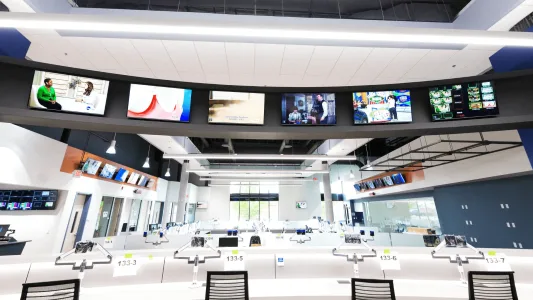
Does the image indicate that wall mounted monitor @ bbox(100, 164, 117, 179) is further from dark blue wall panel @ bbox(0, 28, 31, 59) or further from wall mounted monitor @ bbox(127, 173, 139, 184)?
dark blue wall panel @ bbox(0, 28, 31, 59)

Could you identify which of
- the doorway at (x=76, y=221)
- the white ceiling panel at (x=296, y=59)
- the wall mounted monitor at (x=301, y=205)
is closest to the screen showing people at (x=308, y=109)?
the white ceiling panel at (x=296, y=59)

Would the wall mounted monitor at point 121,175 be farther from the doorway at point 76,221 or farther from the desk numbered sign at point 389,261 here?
the desk numbered sign at point 389,261

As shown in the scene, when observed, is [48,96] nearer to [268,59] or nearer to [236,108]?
[236,108]

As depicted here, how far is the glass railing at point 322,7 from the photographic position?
13.9 ft

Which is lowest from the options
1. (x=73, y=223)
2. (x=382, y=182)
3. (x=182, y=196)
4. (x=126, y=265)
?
(x=126, y=265)

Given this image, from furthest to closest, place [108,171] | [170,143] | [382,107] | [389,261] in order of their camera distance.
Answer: [108,171]
[170,143]
[382,107]
[389,261]

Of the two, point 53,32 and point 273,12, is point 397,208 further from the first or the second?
point 53,32

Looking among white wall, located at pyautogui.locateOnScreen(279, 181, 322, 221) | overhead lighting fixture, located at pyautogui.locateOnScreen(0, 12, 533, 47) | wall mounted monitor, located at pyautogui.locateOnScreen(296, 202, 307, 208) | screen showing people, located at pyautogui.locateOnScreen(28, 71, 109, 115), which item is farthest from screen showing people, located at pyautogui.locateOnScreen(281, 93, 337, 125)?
wall mounted monitor, located at pyautogui.locateOnScreen(296, 202, 307, 208)

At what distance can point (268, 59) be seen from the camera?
4191mm

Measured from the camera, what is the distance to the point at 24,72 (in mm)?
2943

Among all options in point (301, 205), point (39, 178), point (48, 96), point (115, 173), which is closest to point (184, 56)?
point (48, 96)

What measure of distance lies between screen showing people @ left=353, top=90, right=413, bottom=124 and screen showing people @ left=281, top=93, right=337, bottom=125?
1.27ft

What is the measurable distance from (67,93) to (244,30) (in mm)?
2695

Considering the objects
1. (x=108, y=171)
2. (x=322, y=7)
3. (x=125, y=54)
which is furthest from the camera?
(x=108, y=171)
